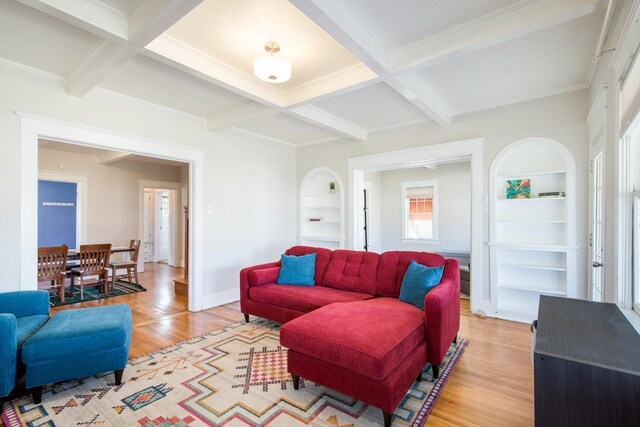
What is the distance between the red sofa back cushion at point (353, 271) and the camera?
11.2 ft

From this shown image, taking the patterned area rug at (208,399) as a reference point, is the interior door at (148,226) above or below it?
above

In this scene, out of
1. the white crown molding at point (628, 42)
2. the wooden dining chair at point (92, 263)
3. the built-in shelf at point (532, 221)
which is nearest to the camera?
the white crown molding at point (628, 42)

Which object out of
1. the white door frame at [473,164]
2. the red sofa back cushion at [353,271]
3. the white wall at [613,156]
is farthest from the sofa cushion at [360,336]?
the white door frame at [473,164]

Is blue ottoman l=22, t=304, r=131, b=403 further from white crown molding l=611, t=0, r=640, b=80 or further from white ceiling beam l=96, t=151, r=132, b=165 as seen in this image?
white ceiling beam l=96, t=151, r=132, b=165

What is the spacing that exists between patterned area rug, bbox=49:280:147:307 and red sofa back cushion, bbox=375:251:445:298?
451 centimetres

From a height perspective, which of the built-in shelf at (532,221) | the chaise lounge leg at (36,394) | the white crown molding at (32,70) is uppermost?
the white crown molding at (32,70)

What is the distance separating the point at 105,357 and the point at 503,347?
349 centimetres

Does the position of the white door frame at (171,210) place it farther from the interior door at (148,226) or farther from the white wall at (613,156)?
the white wall at (613,156)

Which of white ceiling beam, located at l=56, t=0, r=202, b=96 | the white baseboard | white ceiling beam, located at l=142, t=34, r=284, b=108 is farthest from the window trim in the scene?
white ceiling beam, located at l=56, t=0, r=202, b=96

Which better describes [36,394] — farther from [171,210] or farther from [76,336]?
[171,210]

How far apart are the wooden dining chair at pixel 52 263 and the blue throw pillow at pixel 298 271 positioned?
3.49 meters

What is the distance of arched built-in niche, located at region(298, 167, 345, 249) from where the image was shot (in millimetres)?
5707

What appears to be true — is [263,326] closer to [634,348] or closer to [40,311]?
[40,311]

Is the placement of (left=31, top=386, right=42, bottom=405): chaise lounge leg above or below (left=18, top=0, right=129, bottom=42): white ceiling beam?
below
